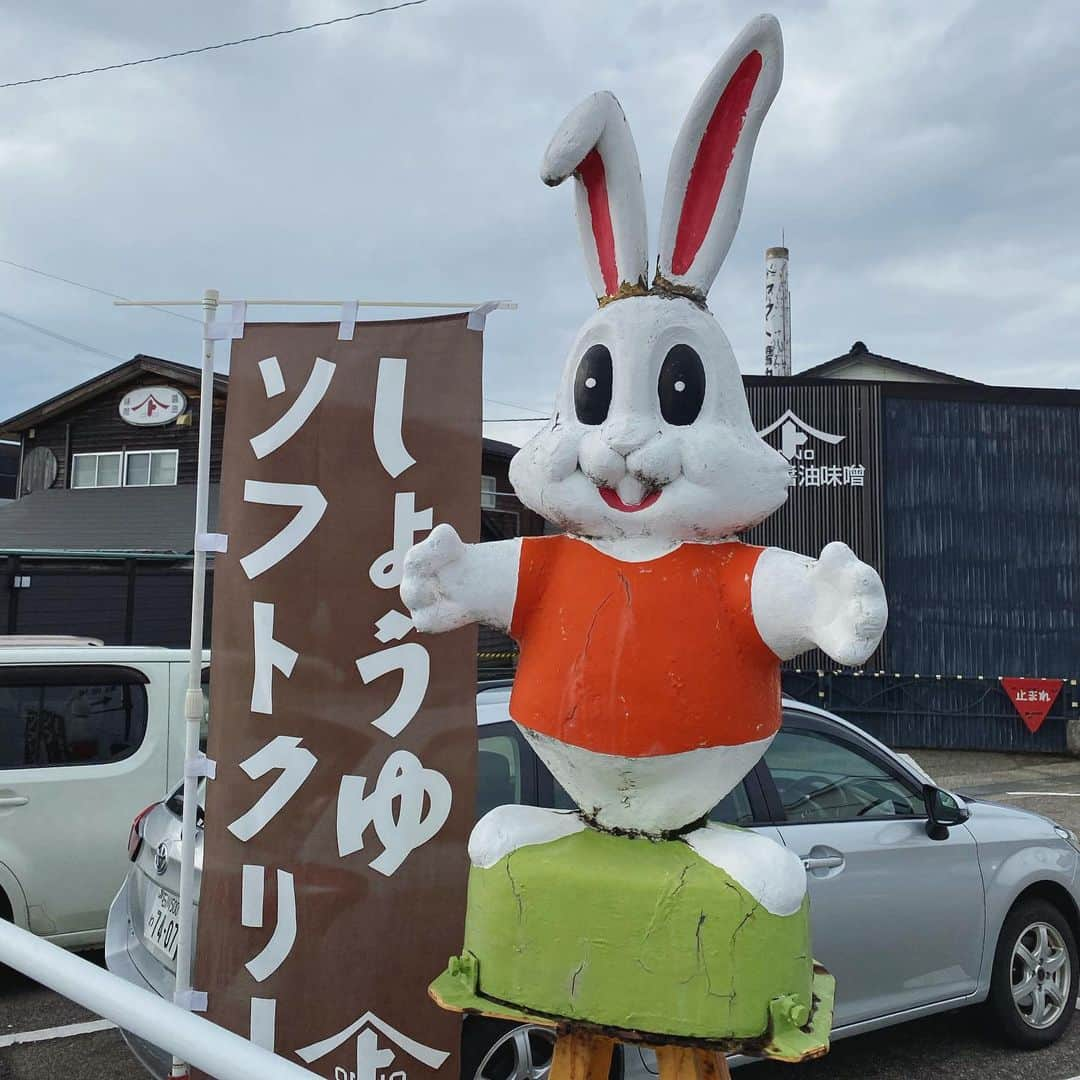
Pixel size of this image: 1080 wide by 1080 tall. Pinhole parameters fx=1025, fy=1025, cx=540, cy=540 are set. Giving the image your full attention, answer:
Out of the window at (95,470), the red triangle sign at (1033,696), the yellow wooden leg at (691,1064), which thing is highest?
the window at (95,470)

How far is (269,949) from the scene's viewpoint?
8.98 ft

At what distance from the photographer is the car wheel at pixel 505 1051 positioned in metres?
3.09

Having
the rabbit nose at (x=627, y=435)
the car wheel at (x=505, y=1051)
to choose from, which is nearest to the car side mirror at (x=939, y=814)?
the car wheel at (x=505, y=1051)

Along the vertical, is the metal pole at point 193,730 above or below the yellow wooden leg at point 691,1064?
above

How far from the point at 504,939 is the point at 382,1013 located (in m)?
0.80

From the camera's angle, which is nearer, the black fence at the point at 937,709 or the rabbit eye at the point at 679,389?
the rabbit eye at the point at 679,389

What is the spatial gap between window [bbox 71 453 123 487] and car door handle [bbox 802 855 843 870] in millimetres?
18376

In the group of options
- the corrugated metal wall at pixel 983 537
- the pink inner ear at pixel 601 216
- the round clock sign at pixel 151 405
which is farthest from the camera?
the round clock sign at pixel 151 405

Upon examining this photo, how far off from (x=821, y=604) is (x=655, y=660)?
1.18 feet

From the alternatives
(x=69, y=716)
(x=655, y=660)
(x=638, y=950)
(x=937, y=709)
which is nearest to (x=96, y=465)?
(x=937, y=709)

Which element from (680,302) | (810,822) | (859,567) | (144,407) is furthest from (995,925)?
A: (144,407)

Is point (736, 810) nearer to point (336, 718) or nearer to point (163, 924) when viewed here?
point (336, 718)

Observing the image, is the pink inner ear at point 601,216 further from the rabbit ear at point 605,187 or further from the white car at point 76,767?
the white car at point 76,767

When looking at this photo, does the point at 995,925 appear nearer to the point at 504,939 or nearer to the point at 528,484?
the point at 504,939
